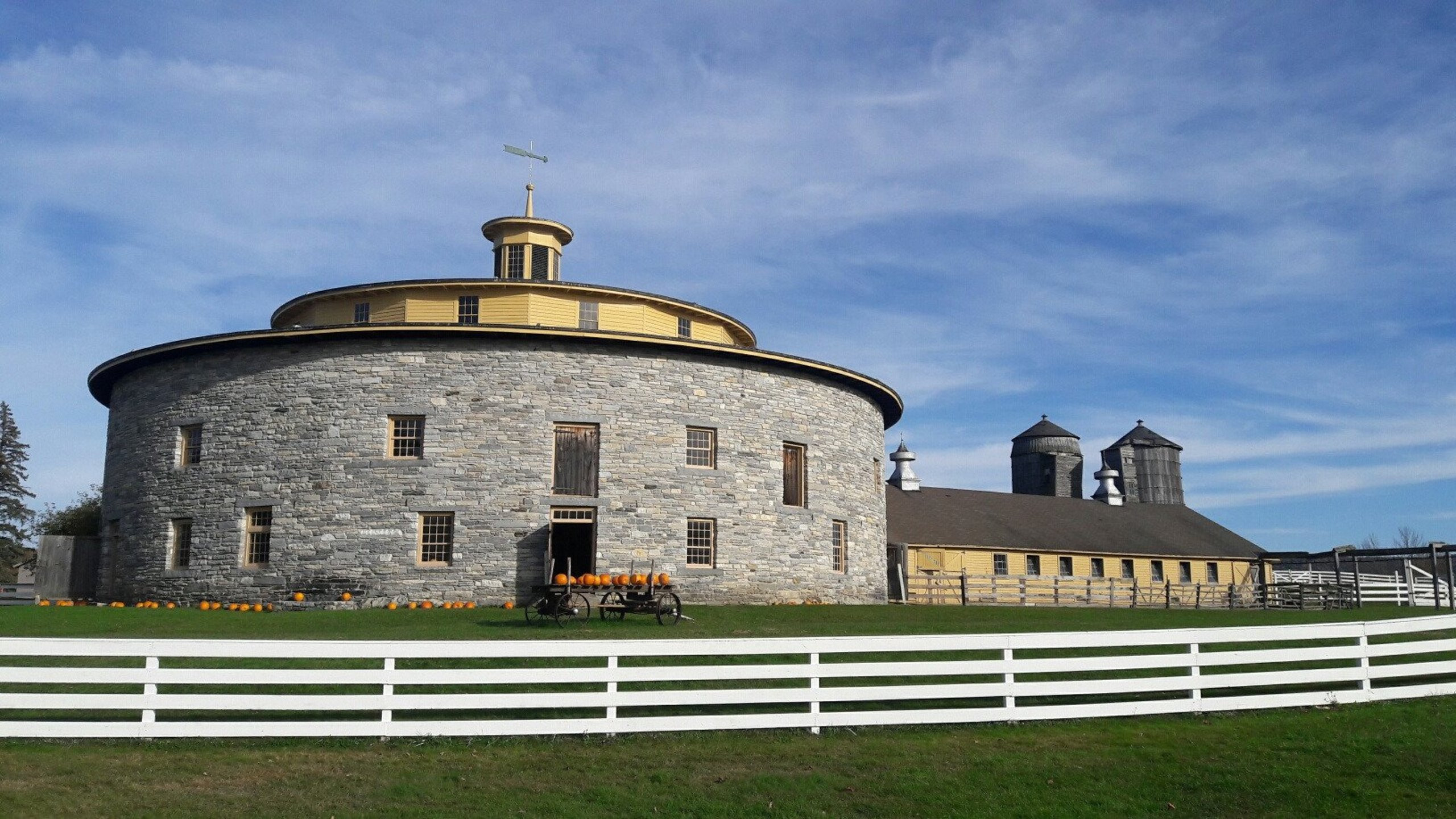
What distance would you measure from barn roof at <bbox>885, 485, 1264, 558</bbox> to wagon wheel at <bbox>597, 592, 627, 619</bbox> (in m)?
19.2

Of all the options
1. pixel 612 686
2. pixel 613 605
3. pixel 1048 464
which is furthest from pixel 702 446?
pixel 1048 464

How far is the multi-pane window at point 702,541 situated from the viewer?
87.3 feet

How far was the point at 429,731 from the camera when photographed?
428 inches

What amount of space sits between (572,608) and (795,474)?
10.1 m

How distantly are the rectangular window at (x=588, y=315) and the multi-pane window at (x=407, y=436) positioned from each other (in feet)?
18.4

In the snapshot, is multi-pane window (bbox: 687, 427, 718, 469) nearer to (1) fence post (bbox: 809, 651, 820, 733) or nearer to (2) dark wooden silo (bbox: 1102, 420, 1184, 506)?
(1) fence post (bbox: 809, 651, 820, 733)

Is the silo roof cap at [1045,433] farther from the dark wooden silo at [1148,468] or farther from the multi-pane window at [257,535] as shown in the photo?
the multi-pane window at [257,535]

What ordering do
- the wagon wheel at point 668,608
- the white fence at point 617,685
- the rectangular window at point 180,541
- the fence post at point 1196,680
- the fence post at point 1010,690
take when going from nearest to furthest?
the white fence at point 617,685, the fence post at point 1010,690, the fence post at point 1196,680, the wagon wheel at point 668,608, the rectangular window at point 180,541

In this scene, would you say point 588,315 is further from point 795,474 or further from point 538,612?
point 538,612

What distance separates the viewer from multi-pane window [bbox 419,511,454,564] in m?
25.1

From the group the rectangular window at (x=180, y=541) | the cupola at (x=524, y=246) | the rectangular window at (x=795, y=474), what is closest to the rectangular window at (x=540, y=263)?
the cupola at (x=524, y=246)

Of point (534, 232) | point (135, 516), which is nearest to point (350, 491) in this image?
point (135, 516)

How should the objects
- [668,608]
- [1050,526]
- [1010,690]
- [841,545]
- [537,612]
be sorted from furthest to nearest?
[1050,526]
[841,545]
[537,612]
[668,608]
[1010,690]

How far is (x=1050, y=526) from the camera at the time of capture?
4522 centimetres
